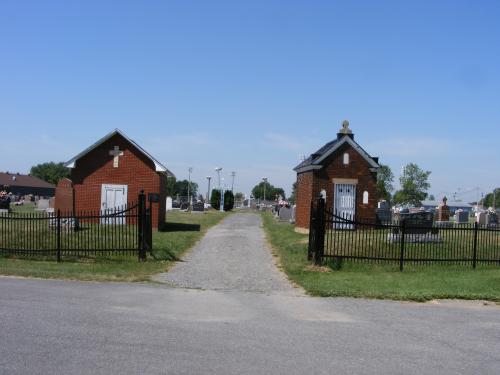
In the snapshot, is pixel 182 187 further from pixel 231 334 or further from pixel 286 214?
pixel 231 334

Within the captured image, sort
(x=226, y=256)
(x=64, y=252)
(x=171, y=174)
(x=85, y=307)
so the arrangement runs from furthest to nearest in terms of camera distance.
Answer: (x=171, y=174) < (x=226, y=256) < (x=64, y=252) < (x=85, y=307)

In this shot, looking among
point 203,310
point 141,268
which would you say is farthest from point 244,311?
point 141,268

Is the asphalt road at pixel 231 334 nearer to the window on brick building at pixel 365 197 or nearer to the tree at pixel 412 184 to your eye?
the window on brick building at pixel 365 197

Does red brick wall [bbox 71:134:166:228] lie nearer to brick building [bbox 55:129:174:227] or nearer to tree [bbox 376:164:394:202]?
brick building [bbox 55:129:174:227]

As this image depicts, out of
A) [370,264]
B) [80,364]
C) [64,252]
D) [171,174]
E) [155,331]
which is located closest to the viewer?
[80,364]

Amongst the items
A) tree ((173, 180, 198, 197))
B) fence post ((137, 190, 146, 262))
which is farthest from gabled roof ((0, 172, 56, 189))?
fence post ((137, 190, 146, 262))

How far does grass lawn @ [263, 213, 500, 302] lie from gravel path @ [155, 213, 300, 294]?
580 mm

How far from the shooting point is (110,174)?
27.1 meters

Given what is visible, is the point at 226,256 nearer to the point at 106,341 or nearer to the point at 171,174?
the point at 106,341

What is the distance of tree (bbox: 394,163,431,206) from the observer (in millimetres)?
59906

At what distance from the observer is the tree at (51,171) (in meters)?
143

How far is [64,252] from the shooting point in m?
16.4

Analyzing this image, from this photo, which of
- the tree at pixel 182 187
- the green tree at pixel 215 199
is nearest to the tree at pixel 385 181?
the green tree at pixel 215 199

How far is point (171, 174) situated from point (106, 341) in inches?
931
